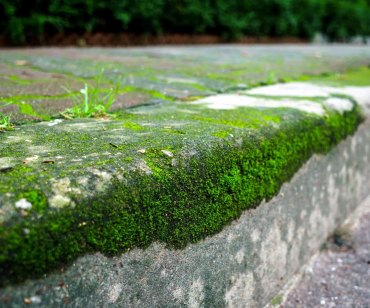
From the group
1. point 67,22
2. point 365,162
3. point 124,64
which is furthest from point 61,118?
point 67,22

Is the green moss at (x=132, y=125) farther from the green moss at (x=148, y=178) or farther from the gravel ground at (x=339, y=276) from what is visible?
the gravel ground at (x=339, y=276)

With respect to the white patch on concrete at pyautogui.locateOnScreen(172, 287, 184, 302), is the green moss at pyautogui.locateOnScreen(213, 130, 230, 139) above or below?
above

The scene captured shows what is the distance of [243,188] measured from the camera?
125 cm

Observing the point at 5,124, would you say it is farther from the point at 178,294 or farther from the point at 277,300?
the point at 277,300

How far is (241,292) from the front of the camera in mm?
1276

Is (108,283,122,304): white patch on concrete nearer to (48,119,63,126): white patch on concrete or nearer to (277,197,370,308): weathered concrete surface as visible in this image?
(48,119,63,126): white patch on concrete

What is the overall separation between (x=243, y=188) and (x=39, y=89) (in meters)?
1.18

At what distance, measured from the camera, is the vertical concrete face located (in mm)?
837

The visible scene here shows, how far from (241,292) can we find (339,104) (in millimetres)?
1045

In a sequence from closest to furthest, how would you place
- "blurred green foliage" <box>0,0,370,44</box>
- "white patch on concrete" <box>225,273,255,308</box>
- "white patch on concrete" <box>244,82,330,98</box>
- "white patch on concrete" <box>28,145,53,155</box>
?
"white patch on concrete" <box>28,145,53,155</box>
"white patch on concrete" <box>225,273,255,308</box>
"white patch on concrete" <box>244,82,330,98</box>
"blurred green foliage" <box>0,0,370,44</box>

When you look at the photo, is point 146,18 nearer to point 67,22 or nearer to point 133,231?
point 67,22

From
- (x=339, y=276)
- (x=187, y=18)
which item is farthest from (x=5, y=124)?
(x=187, y=18)

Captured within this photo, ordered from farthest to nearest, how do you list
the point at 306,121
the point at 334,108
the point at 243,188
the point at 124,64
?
the point at 124,64
the point at 334,108
the point at 306,121
the point at 243,188

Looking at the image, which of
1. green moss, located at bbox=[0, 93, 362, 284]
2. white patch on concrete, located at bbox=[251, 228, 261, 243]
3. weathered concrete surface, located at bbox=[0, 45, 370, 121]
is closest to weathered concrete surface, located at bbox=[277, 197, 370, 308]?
white patch on concrete, located at bbox=[251, 228, 261, 243]
